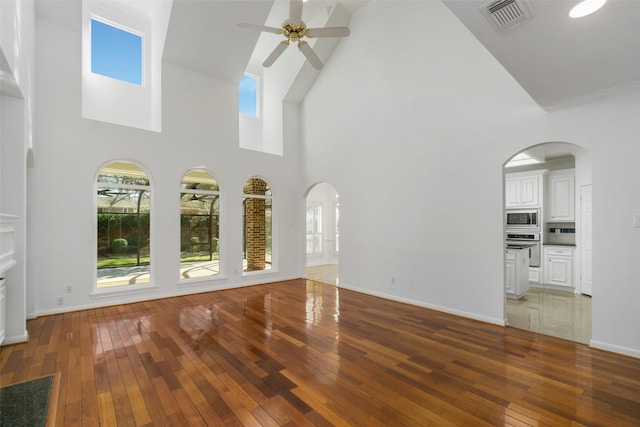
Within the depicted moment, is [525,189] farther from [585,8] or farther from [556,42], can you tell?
[585,8]

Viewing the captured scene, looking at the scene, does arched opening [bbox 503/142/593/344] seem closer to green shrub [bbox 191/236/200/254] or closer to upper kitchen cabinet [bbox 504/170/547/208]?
upper kitchen cabinet [bbox 504/170/547/208]

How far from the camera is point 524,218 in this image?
6.50m

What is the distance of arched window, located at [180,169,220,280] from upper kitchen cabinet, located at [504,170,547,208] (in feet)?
21.4

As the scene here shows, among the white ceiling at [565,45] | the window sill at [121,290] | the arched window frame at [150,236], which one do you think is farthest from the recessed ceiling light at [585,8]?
the window sill at [121,290]

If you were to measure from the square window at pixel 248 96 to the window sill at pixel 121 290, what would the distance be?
4498mm

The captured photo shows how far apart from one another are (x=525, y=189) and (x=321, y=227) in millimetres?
5608

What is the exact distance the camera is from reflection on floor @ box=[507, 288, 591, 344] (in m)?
3.65

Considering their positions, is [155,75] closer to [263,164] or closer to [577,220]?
[263,164]

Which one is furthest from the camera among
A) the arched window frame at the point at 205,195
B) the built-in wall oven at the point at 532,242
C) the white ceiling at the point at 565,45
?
the built-in wall oven at the point at 532,242

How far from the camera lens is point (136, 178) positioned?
17.2 feet

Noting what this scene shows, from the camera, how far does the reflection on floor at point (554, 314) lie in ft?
12.0

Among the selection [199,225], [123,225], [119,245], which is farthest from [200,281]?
[123,225]

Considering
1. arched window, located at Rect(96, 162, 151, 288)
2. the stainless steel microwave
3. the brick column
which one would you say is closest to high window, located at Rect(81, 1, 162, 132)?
arched window, located at Rect(96, 162, 151, 288)

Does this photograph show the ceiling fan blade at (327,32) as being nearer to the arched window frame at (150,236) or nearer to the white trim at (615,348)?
the arched window frame at (150,236)
